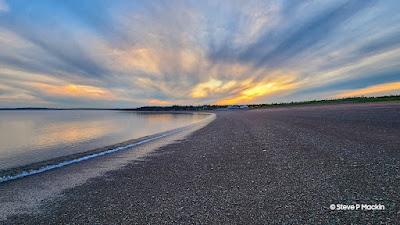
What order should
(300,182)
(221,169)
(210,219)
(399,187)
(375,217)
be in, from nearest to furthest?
(375,217) < (210,219) < (399,187) < (300,182) < (221,169)

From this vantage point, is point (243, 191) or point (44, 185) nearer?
point (243, 191)

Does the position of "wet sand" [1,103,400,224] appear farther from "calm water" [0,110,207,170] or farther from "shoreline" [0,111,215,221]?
"calm water" [0,110,207,170]

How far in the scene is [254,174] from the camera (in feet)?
22.1

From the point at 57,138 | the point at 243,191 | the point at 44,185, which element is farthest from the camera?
the point at 57,138

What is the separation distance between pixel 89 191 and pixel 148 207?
8.14 feet

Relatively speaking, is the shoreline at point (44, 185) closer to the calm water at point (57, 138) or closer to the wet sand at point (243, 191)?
the wet sand at point (243, 191)

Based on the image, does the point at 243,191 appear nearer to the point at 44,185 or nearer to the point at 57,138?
the point at 44,185

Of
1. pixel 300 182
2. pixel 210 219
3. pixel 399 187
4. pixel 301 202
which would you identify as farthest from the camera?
pixel 300 182

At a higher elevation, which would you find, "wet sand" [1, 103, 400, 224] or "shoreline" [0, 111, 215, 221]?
"wet sand" [1, 103, 400, 224]

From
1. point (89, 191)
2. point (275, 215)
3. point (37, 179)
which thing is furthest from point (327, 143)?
point (37, 179)

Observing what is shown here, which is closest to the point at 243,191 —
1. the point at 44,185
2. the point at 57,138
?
the point at 44,185

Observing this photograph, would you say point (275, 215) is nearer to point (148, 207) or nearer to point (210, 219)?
point (210, 219)

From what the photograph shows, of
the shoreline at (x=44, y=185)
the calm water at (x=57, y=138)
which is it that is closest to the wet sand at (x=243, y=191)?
the shoreline at (x=44, y=185)

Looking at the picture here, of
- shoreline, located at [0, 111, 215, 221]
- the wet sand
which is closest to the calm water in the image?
shoreline, located at [0, 111, 215, 221]
